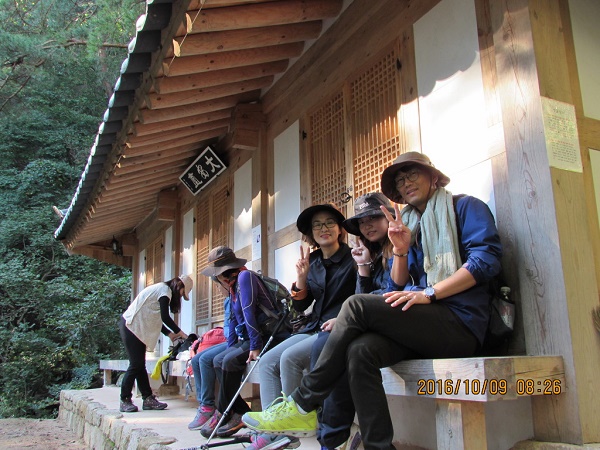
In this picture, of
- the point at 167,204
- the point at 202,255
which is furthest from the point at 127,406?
the point at 167,204

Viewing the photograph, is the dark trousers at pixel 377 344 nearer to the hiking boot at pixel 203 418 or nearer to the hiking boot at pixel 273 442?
the hiking boot at pixel 273 442

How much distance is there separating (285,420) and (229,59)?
10.8 feet

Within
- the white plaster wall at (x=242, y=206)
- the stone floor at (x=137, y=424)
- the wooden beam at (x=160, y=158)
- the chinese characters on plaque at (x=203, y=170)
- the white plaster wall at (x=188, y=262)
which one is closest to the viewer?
the stone floor at (x=137, y=424)

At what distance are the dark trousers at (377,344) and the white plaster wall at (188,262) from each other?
236 inches

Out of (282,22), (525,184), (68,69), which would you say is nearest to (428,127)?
(525,184)

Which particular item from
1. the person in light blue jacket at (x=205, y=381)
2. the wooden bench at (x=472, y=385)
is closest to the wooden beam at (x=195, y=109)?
the person in light blue jacket at (x=205, y=381)

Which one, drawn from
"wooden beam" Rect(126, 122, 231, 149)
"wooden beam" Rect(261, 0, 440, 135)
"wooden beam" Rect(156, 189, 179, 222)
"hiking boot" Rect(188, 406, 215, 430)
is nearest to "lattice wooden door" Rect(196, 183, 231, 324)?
"wooden beam" Rect(126, 122, 231, 149)

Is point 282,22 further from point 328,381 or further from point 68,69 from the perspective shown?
point 68,69

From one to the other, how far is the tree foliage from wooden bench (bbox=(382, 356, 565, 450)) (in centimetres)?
1231

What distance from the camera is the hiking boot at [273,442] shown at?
3.15 m

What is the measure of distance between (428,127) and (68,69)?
72.3 feet

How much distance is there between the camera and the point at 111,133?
5863mm

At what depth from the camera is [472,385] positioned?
7.29ft

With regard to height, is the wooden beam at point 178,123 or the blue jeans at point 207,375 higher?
the wooden beam at point 178,123
